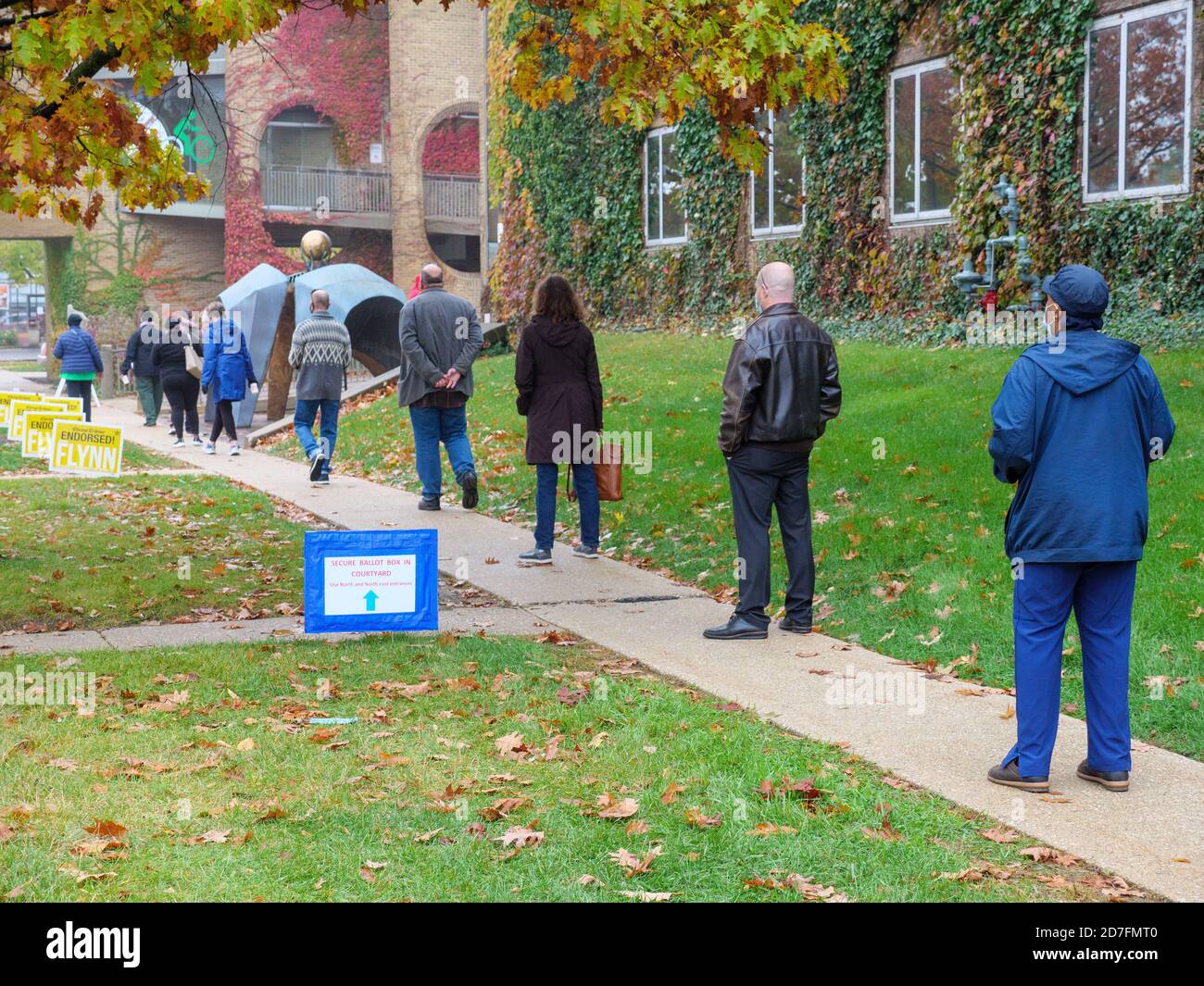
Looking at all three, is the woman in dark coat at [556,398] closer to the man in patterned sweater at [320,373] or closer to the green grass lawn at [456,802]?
the green grass lawn at [456,802]

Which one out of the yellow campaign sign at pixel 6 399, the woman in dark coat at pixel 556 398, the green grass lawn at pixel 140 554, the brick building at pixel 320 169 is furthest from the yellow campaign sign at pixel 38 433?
the brick building at pixel 320 169

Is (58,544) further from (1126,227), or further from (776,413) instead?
(1126,227)

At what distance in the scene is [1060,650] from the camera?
5270 millimetres

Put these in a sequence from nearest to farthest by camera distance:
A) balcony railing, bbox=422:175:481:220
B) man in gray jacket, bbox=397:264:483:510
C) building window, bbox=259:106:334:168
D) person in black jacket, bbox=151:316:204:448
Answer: man in gray jacket, bbox=397:264:483:510 < person in black jacket, bbox=151:316:204:448 < building window, bbox=259:106:334:168 < balcony railing, bbox=422:175:481:220

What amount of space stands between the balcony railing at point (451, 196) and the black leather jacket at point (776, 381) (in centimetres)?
3479

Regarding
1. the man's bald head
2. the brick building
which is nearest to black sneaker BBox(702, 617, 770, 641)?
the man's bald head

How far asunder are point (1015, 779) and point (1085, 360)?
161 cm

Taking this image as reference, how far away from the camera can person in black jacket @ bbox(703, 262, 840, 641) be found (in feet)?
25.5

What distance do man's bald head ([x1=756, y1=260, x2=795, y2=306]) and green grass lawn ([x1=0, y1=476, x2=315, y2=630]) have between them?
3.59 metres

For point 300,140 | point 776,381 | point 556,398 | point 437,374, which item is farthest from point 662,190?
point 300,140

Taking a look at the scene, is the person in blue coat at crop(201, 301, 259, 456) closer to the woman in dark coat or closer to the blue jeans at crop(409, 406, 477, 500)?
the blue jeans at crop(409, 406, 477, 500)

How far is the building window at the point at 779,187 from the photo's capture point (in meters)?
21.4

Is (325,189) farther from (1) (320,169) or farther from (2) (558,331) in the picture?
(2) (558,331)

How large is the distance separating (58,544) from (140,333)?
1255 cm
